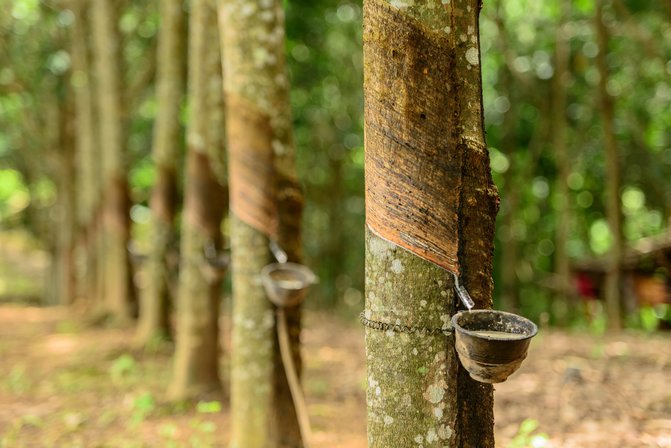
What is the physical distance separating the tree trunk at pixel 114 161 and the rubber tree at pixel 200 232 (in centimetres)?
380

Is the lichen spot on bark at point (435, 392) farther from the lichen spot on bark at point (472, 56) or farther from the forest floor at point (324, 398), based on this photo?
the forest floor at point (324, 398)

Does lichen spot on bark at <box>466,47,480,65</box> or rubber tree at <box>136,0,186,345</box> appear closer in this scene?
lichen spot on bark at <box>466,47,480,65</box>

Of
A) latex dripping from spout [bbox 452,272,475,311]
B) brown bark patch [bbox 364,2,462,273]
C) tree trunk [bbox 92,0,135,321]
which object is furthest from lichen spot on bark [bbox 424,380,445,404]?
tree trunk [bbox 92,0,135,321]

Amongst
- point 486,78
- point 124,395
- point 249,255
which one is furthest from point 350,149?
point 249,255

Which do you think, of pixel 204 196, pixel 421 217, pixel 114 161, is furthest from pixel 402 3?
pixel 114 161

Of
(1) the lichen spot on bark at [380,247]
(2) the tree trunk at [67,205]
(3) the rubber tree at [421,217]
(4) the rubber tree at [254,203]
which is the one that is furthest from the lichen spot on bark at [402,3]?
(2) the tree trunk at [67,205]

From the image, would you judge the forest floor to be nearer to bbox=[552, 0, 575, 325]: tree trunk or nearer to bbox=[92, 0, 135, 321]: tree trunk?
bbox=[92, 0, 135, 321]: tree trunk

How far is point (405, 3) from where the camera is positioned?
80.7 inches

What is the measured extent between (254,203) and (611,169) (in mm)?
6886

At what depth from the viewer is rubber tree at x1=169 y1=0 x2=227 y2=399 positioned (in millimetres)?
5668

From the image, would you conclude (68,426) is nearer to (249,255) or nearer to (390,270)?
(249,255)

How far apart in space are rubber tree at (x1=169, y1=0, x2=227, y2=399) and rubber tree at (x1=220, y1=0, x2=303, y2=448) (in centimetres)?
165

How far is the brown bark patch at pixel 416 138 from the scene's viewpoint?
80.4 inches

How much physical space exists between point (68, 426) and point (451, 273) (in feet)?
14.4
